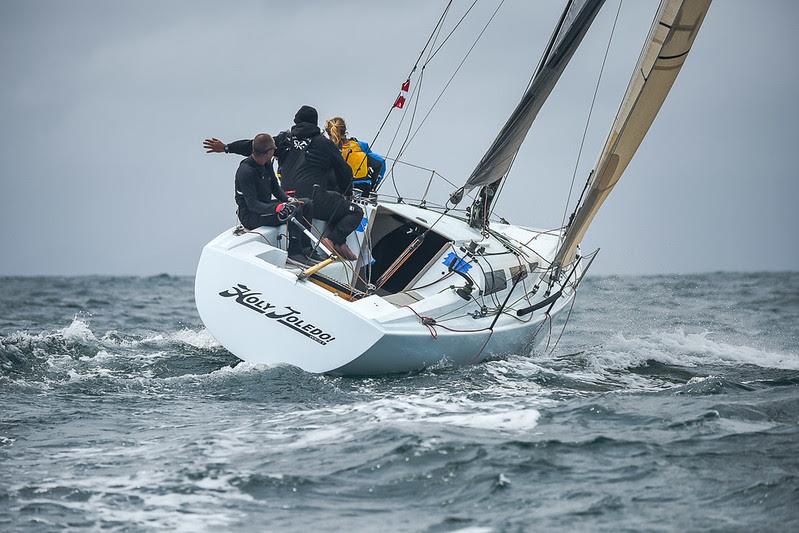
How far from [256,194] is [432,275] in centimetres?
161

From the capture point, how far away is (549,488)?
15.9 ft

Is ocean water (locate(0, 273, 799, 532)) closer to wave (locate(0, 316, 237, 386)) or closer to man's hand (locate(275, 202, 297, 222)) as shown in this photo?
wave (locate(0, 316, 237, 386))

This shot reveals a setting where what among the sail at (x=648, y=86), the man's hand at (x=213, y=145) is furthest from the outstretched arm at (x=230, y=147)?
the sail at (x=648, y=86)

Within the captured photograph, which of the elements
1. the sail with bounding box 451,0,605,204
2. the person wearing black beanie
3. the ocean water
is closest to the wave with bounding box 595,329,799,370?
the ocean water

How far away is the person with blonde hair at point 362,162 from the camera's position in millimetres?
9656

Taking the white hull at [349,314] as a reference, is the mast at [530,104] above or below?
above

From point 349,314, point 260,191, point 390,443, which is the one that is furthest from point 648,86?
point 390,443

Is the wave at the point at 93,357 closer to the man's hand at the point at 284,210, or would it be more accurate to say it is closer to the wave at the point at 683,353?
the man's hand at the point at 284,210

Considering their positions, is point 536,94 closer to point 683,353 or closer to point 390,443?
point 683,353

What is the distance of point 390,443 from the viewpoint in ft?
17.7

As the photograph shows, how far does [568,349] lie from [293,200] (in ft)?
11.5

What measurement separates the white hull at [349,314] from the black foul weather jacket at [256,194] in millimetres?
138

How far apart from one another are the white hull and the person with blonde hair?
29.5 inches

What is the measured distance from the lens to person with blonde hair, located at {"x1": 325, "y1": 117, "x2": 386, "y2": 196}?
9.66m
